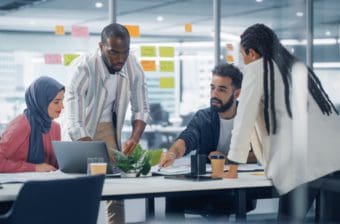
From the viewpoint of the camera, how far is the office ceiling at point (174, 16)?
5.76 m

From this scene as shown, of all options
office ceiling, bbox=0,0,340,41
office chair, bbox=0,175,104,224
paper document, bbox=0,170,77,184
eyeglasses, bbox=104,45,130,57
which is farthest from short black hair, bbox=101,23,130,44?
office ceiling, bbox=0,0,340,41

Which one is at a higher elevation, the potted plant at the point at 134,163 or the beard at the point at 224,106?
the beard at the point at 224,106

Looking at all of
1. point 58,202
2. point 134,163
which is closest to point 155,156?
point 134,163

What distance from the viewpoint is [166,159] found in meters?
3.59

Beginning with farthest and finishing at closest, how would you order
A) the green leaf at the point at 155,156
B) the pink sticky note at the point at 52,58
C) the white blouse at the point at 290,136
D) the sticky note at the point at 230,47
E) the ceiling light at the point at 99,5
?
the sticky note at the point at 230,47 → the ceiling light at the point at 99,5 → the pink sticky note at the point at 52,58 → the green leaf at the point at 155,156 → the white blouse at the point at 290,136

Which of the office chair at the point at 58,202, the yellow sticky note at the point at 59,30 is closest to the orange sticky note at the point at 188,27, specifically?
the yellow sticky note at the point at 59,30

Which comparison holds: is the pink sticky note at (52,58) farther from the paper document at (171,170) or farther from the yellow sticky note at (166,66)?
the paper document at (171,170)

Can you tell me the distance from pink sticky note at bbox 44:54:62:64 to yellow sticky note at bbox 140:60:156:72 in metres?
0.65

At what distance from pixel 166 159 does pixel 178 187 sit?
0.66 m

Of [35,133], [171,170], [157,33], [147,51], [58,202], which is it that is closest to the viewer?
[58,202]

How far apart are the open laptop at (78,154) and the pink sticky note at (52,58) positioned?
2.45 meters

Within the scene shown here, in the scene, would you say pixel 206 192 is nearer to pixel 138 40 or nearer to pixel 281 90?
pixel 281 90

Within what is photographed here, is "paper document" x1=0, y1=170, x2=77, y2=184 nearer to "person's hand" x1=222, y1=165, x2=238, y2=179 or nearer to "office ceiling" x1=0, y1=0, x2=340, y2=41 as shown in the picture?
"person's hand" x1=222, y1=165, x2=238, y2=179

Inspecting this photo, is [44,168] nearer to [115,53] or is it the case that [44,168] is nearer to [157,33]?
[115,53]
